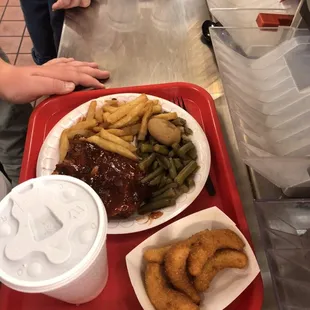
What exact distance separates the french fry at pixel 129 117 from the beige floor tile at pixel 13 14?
2233 millimetres

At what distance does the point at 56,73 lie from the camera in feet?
3.89

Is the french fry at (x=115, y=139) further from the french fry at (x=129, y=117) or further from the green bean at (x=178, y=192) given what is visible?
the green bean at (x=178, y=192)

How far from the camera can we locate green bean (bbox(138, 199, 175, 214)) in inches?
36.1

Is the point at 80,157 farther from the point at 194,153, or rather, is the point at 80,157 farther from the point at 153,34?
the point at 153,34

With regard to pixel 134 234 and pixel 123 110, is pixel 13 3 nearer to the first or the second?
pixel 123 110

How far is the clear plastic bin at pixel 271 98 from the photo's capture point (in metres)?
0.78

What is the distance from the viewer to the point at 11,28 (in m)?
2.79

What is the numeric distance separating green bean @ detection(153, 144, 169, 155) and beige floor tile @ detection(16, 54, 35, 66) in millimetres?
A: 1876

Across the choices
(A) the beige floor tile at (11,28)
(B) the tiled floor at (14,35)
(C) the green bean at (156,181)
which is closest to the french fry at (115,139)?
(C) the green bean at (156,181)

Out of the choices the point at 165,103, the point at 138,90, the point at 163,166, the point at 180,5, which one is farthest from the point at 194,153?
the point at 180,5

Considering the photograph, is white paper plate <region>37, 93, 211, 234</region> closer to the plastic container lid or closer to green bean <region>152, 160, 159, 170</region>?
green bean <region>152, 160, 159, 170</region>

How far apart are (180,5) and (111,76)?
46 cm

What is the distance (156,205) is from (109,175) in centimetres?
14

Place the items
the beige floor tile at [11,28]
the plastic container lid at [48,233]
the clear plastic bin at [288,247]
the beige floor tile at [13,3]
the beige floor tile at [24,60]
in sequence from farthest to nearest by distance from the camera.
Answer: the beige floor tile at [13,3]
the beige floor tile at [11,28]
the beige floor tile at [24,60]
the clear plastic bin at [288,247]
the plastic container lid at [48,233]
